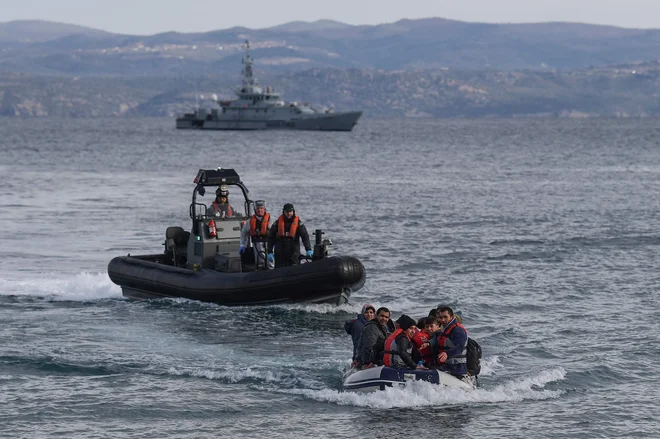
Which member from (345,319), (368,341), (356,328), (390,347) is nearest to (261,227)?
(345,319)

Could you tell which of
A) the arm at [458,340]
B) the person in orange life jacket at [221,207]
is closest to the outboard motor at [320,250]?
the person in orange life jacket at [221,207]

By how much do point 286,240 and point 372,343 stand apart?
21.2 ft

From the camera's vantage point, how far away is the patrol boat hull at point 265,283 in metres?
22.0

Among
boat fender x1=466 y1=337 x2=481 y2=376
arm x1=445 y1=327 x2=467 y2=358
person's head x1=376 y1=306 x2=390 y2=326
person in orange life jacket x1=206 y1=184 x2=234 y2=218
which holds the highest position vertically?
person in orange life jacket x1=206 y1=184 x2=234 y2=218

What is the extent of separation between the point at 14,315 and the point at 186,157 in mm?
65018

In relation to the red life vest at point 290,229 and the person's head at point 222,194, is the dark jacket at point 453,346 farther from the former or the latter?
the person's head at point 222,194

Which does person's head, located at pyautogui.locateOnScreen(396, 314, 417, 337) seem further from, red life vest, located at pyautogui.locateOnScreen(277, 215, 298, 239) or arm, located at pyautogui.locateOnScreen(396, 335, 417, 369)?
red life vest, located at pyautogui.locateOnScreen(277, 215, 298, 239)

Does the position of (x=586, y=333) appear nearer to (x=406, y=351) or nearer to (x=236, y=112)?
(x=406, y=351)

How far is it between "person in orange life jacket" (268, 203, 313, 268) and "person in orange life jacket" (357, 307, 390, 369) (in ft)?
20.0

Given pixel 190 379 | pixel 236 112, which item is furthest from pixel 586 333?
pixel 236 112

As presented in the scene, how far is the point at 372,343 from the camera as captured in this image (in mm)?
16422

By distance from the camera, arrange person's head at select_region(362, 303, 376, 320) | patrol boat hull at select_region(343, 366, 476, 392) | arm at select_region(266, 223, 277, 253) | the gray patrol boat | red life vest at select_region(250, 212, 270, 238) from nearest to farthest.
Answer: patrol boat hull at select_region(343, 366, 476, 392)
person's head at select_region(362, 303, 376, 320)
arm at select_region(266, 223, 277, 253)
red life vest at select_region(250, 212, 270, 238)
the gray patrol boat

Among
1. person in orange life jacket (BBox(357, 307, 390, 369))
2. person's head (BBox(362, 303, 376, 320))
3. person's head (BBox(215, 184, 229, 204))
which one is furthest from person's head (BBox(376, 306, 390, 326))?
person's head (BBox(215, 184, 229, 204))

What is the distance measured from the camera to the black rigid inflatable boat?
22109mm
